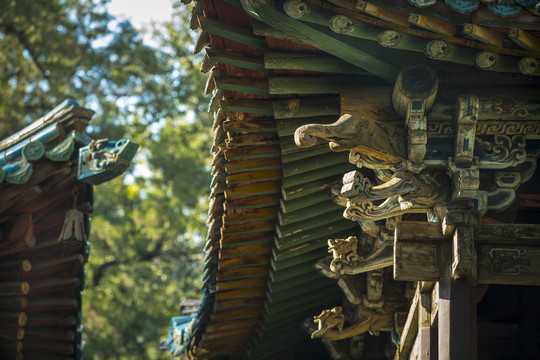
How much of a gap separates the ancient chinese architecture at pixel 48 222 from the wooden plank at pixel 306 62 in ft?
9.35

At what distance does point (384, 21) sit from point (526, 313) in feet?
10.9

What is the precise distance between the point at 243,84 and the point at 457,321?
5.91ft

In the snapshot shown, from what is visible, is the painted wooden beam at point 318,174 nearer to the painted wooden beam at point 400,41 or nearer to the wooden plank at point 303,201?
the wooden plank at point 303,201

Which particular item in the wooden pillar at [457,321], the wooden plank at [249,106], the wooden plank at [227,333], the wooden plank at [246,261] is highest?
the wooden plank at [249,106]

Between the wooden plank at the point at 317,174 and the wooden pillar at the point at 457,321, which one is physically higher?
the wooden plank at the point at 317,174

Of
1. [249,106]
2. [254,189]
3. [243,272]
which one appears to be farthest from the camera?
[243,272]

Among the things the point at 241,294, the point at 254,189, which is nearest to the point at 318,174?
the point at 254,189

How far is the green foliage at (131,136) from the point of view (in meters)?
19.4

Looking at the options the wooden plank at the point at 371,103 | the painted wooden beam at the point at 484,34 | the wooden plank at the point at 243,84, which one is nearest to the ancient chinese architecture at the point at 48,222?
the wooden plank at the point at 243,84

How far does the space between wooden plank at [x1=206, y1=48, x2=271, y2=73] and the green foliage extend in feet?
46.4

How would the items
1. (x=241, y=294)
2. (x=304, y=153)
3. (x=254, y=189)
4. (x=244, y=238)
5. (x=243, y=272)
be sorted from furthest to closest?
(x=241, y=294) < (x=243, y=272) < (x=244, y=238) < (x=254, y=189) < (x=304, y=153)

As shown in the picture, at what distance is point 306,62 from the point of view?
5.20 metres

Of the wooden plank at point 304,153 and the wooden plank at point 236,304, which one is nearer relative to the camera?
the wooden plank at point 304,153

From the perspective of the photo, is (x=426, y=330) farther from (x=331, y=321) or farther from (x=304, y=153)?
(x=331, y=321)
